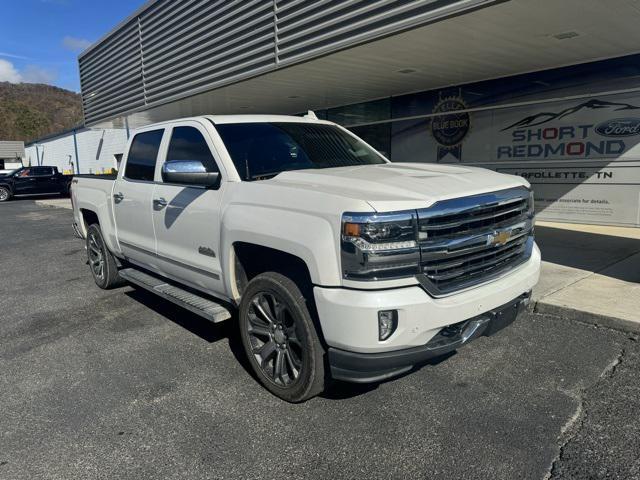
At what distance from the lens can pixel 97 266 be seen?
6.51 meters

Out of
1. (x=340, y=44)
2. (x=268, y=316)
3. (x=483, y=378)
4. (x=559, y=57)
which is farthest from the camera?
(x=559, y=57)

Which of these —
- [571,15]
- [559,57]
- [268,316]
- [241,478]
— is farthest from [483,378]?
[559,57]

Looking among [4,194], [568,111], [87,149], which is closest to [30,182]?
[4,194]

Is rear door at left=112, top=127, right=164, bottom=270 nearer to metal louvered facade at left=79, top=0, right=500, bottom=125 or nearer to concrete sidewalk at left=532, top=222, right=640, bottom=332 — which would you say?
metal louvered facade at left=79, top=0, right=500, bottom=125

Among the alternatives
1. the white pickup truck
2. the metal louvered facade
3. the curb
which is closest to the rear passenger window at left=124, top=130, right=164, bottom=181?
the white pickup truck

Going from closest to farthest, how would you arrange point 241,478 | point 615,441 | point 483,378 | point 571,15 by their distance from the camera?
point 241,478 < point 615,441 < point 483,378 < point 571,15

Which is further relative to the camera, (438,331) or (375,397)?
(375,397)

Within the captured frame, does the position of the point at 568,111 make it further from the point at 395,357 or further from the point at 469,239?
the point at 395,357

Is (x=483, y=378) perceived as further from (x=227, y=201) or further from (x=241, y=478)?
(x=227, y=201)

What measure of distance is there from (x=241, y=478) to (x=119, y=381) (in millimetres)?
1643

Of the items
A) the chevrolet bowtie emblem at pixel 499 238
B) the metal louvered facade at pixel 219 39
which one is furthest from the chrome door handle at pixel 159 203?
the metal louvered facade at pixel 219 39

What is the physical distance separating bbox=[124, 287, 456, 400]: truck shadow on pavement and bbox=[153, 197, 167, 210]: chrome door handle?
1235 millimetres

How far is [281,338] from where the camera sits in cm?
335

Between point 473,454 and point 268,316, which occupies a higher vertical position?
point 268,316
